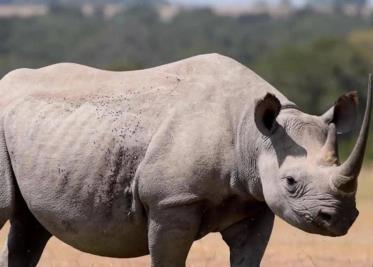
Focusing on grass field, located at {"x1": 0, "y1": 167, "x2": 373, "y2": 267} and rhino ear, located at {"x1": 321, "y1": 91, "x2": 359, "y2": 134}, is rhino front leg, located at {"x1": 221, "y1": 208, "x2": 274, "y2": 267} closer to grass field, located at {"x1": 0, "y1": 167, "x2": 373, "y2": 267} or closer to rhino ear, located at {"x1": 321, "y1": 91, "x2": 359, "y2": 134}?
rhino ear, located at {"x1": 321, "y1": 91, "x2": 359, "y2": 134}

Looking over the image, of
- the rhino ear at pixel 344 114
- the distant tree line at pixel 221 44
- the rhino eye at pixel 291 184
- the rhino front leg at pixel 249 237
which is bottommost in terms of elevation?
the distant tree line at pixel 221 44

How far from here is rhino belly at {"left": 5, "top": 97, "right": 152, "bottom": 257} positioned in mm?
9109

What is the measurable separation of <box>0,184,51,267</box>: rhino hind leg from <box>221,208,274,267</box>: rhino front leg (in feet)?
5.29

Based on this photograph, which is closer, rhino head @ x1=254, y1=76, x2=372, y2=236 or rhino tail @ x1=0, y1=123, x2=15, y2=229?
rhino head @ x1=254, y1=76, x2=372, y2=236

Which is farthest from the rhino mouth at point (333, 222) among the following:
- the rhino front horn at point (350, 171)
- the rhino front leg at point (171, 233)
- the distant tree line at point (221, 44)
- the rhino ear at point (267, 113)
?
the distant tree line at point (221, 44)

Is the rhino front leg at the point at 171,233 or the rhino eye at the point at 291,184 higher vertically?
the rhino eye at the point at 291,184

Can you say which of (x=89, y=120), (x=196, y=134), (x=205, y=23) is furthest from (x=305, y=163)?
(x=205, y=23)

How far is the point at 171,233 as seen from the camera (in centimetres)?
889

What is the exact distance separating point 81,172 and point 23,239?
112cm

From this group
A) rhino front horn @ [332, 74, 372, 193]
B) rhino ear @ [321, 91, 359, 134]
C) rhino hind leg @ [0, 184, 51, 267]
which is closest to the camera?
rhino front horn @ [332, 74, 372, 193]

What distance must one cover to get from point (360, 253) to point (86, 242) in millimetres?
5777

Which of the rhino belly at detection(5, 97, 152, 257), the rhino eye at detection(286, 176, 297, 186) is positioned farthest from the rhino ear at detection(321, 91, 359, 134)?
the rhino belly at detection(5, 97, 152, 257)

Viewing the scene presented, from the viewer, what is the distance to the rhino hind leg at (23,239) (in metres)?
10.0

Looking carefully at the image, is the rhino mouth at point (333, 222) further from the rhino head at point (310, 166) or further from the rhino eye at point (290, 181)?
the rhino eye at point (290, 181)
